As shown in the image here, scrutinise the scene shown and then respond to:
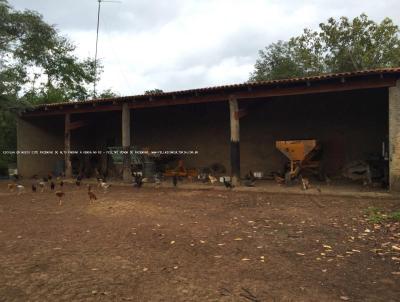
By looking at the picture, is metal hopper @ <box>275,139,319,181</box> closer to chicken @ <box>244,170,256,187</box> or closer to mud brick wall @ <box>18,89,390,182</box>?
chicken @ <box>244,170,256,187</box>

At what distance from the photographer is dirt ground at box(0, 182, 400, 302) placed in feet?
12.7

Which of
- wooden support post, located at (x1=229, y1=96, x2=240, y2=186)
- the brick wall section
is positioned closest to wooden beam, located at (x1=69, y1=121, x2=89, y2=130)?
wooden support post, located at (x1=229, y1=96, x2=240, y2=186)

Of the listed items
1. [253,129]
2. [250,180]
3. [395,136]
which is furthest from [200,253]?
[253,129]

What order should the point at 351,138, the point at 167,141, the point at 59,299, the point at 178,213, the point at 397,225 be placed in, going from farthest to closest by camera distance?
the point at 167,141
the point at 351,138
the point at 178,213
the point at 397,225
the point at 59,299

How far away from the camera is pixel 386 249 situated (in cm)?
523

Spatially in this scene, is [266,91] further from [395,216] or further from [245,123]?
[395,216]

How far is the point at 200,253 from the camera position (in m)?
5.16

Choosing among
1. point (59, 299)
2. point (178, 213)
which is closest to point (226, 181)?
point (178, 213)

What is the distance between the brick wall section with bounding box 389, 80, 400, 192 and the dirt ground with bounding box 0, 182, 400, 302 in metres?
1.48

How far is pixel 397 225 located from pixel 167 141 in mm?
11453

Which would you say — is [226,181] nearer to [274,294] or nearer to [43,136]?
[274,294]

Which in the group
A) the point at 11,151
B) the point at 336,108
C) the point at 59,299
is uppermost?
the point at 336,108

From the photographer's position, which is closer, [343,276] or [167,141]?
[343,276]

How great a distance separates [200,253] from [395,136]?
7330mm
